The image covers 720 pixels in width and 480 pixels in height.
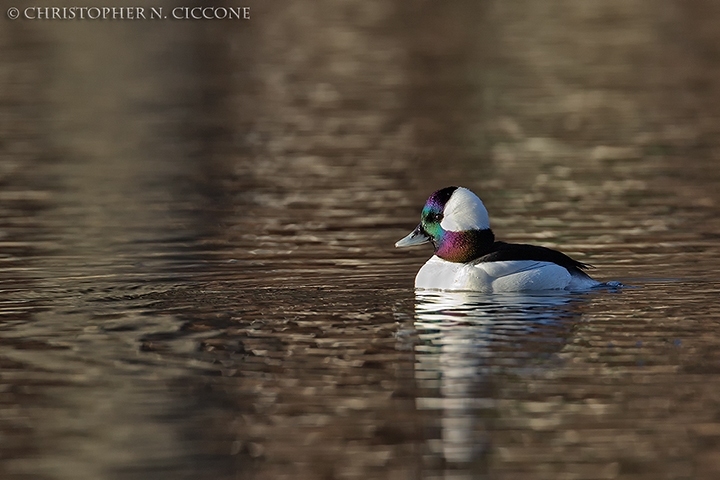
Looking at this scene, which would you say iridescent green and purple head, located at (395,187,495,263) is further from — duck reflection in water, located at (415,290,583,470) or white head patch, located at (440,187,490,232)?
duck reflection in water, located at (415,290,583,470)

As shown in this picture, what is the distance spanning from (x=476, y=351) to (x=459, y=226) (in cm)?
281

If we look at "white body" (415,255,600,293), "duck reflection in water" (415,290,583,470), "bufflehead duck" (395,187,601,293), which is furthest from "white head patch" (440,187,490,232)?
"duck reflection in water" (415,290,583,470)

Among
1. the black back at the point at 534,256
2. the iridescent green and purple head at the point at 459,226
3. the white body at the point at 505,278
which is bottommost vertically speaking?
the white body at the point at 505,278

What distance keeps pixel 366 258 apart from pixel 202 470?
608 cm

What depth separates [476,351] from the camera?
8.93 metres

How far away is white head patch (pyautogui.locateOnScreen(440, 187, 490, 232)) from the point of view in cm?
1162

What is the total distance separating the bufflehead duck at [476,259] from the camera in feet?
36.1

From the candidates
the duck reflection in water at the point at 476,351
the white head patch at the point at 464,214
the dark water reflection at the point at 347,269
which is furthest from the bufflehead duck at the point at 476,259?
the dark water reflection at the point at 347,269

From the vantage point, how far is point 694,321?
31.7ft

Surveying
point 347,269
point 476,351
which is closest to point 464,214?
point 347,269

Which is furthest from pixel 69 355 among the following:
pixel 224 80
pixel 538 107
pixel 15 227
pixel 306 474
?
pixel 224 80

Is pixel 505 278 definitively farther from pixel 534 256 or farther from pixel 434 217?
pixel 434 217

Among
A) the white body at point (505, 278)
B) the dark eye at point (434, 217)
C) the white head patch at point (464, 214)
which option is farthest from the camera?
the dark eye at point (434, 217)

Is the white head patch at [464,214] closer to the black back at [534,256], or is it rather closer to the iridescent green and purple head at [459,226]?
the iridescent green and purple head at [459,226]
